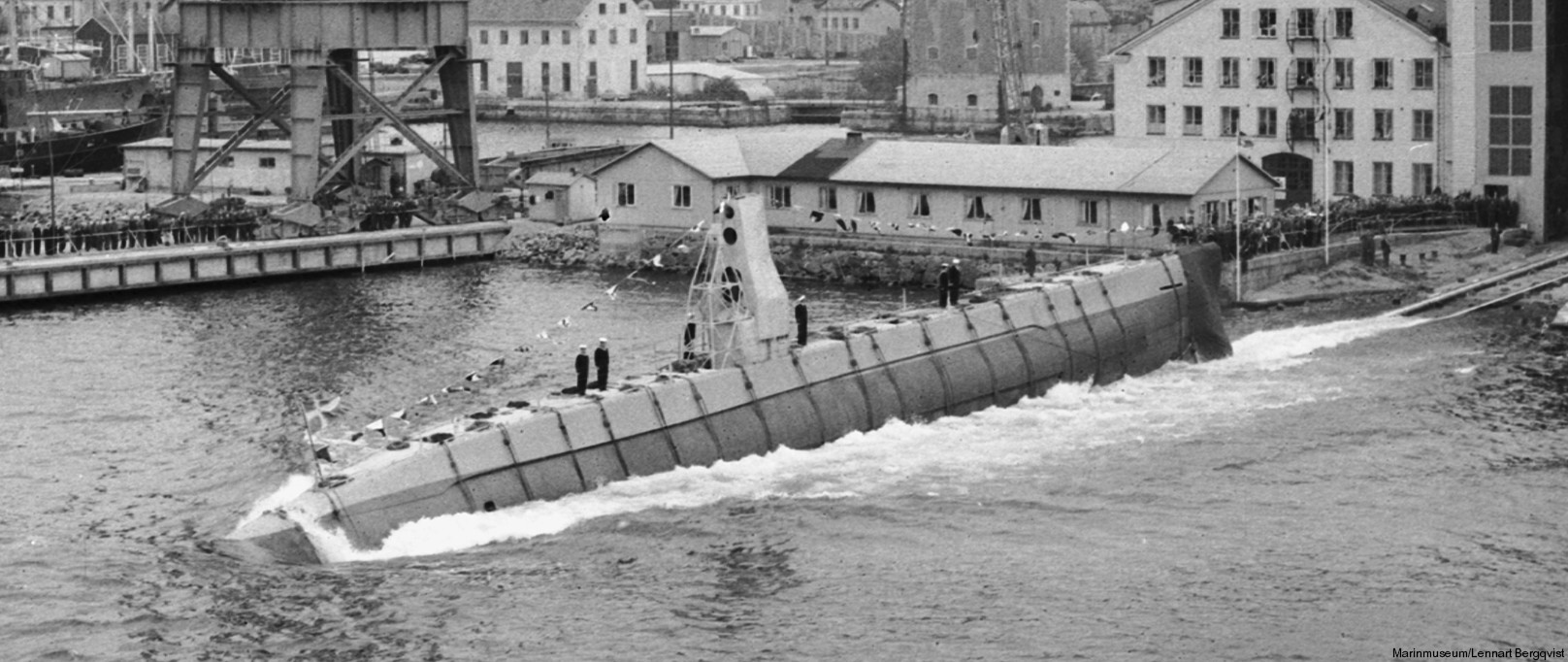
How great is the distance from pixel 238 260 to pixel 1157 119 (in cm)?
3269

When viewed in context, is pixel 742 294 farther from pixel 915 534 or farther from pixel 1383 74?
pixel 1383 74

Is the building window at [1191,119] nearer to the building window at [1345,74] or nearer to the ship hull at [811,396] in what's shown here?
the building window at [1345,74]

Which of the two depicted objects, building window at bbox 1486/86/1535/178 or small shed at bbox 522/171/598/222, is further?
small shed at bbox 522/171/598/222

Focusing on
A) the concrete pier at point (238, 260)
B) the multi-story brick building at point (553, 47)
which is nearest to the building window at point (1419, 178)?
the concrete pier at point (238, 260)

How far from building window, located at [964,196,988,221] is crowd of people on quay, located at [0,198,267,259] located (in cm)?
2434

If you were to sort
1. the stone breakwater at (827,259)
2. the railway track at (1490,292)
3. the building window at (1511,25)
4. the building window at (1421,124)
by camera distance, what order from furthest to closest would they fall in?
the building window at (1421,124) < the stone breakwater at (827,259) < the building window at (1511,25) < the railway track at (1490,292)

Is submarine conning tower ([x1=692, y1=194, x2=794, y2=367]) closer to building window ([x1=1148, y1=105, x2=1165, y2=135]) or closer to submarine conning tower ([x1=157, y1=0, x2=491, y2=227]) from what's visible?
submarine conning tower ([x1=157, y1=0, x2=491, y2=227])

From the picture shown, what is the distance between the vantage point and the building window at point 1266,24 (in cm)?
8456

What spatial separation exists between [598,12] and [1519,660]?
391 ft

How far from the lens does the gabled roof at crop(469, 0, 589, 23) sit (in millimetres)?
149125

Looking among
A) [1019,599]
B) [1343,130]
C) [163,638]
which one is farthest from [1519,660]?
[1343,130]

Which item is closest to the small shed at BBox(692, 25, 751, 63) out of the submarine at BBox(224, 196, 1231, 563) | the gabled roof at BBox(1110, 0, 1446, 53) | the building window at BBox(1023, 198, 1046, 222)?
the gabled roof at BBox(1110, 0, 1446, 53)

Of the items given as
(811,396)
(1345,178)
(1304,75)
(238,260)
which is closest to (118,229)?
(238,260)

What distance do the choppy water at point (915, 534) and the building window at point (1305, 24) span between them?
82.2 feet
